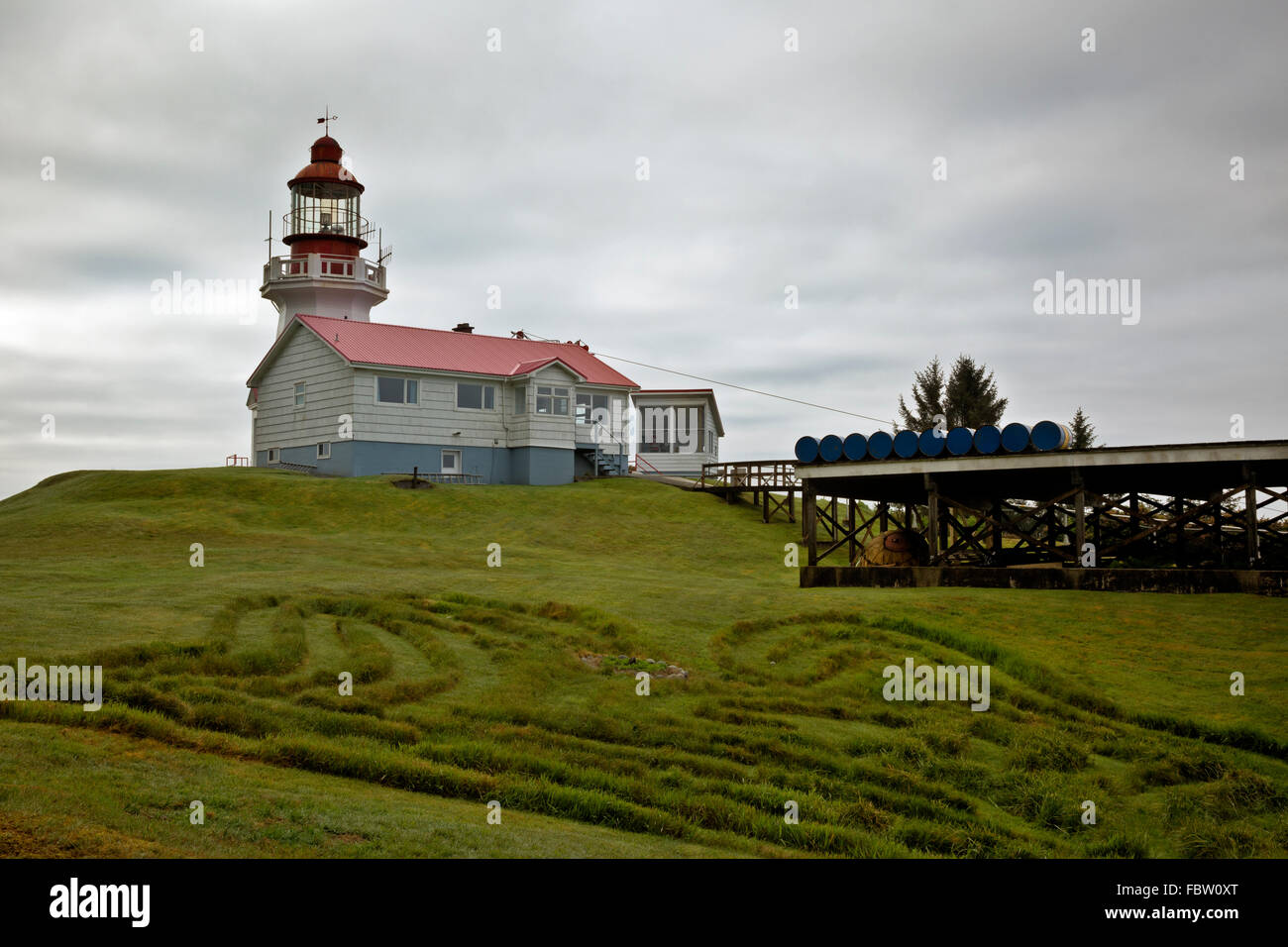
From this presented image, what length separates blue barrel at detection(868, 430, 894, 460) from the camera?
28.9m

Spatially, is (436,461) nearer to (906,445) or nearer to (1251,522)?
(906,445)

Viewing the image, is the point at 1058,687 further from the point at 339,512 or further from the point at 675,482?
the point at 675,482

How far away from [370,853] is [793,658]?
12.0 metres

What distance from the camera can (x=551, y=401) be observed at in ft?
175

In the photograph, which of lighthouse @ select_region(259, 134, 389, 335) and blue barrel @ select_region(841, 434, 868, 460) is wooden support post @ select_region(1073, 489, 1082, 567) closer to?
blue barrel @ select_region(841, 434, 868, 460)

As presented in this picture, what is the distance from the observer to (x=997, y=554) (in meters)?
31.5

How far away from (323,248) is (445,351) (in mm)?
9712

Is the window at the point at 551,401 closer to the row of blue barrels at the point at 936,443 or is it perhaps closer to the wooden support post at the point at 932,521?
the row of blue barrels at the point at 936,443

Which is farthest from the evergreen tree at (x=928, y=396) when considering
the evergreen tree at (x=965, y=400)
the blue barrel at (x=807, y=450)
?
the blue barrel at (x=807, y=450)

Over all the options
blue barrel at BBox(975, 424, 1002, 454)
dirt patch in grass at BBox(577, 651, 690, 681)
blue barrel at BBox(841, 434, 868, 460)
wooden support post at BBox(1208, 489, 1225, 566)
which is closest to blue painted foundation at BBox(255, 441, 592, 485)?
blue barrel at BBox(841, 434, 868, 460)

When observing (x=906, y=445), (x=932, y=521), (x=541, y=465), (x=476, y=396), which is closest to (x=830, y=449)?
(x=906, y=445)

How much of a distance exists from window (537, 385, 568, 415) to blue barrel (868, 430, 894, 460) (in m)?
26.3

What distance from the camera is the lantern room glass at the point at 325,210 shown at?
57125 millimetres

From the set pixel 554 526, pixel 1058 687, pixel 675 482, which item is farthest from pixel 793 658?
pixel 675 482
